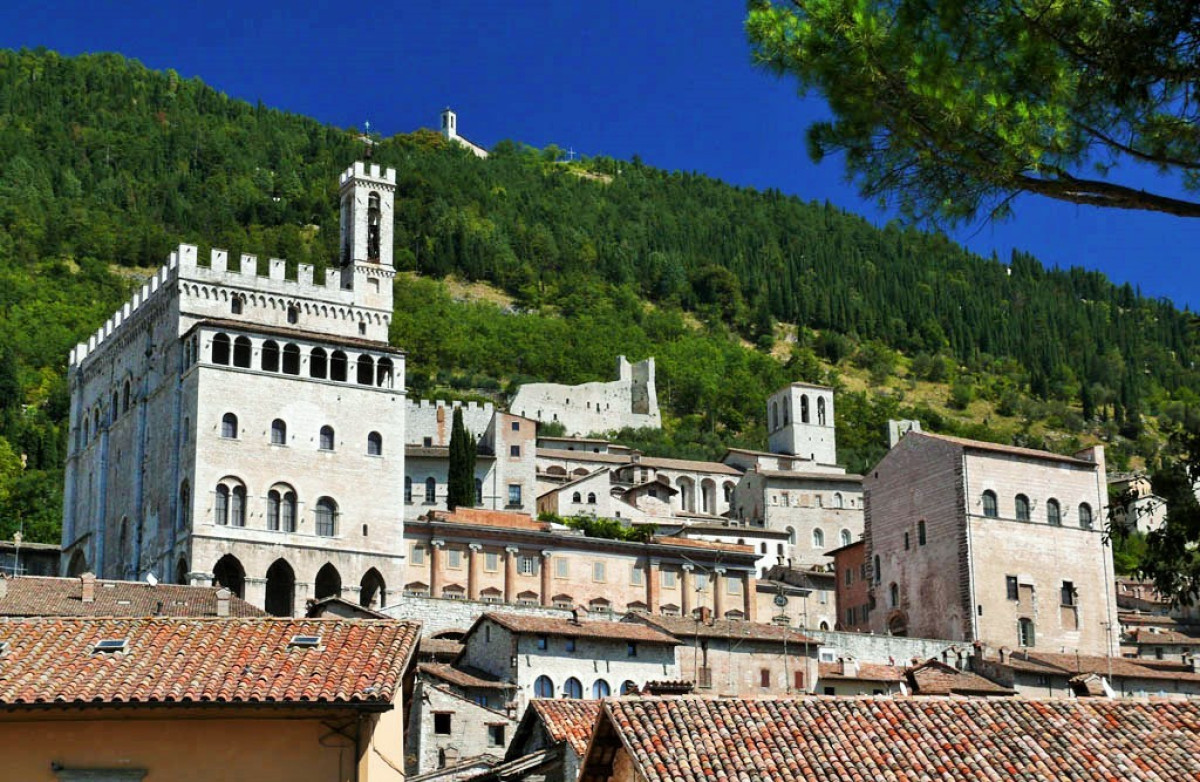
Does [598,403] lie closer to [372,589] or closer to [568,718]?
[372,589]

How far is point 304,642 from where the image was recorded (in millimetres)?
21781

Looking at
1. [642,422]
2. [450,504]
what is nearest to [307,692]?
[450,504]

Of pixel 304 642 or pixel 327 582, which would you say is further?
pixel 327 582

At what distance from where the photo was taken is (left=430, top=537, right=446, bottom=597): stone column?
78938mm

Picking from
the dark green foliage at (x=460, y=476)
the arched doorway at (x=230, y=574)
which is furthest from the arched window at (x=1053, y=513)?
the arched doorway at (x=230, y=574)

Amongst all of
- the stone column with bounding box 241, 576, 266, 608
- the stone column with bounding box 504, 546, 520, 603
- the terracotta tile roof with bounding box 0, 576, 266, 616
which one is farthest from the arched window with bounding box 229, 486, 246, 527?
the stone column with bounding box 504, 546, 520, 603

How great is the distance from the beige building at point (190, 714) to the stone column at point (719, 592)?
63527 millimetres

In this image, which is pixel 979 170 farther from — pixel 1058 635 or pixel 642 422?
pixel 642 422

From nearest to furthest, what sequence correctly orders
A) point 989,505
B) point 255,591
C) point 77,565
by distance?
point 255,591
point 989,505
point 77,565

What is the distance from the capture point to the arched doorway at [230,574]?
227 feet

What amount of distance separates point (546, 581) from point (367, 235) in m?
18.2

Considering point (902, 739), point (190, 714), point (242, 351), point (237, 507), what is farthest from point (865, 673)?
point (190, 714)

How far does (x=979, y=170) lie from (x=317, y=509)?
56617 millimetres

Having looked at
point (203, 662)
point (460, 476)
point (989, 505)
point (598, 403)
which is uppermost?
point (598, 403)
